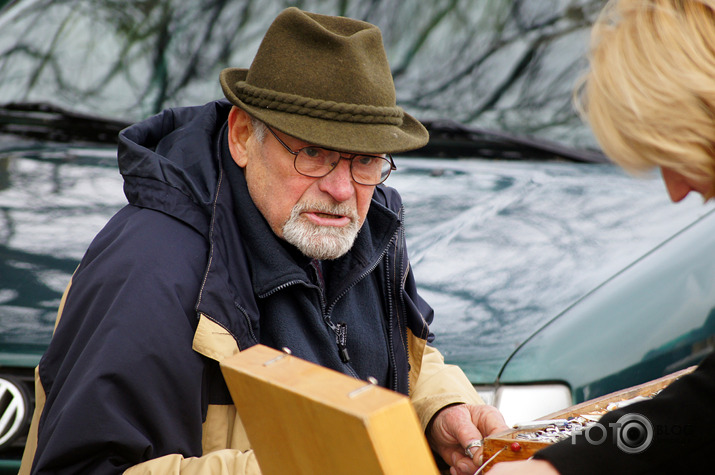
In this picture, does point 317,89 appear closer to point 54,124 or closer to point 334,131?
point 334,131

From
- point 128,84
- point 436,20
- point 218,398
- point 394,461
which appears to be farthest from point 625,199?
point 394,461

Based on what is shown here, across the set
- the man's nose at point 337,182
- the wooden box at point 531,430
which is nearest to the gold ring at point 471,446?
the wooden box at point 531,430

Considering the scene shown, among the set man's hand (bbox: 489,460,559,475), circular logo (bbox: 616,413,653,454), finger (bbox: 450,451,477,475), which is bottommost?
finger (bbox: 450,451,477,475)

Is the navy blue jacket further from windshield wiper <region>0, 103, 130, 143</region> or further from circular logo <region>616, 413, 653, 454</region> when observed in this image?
windshield wiper <region>0, 103, 130, 143</region>

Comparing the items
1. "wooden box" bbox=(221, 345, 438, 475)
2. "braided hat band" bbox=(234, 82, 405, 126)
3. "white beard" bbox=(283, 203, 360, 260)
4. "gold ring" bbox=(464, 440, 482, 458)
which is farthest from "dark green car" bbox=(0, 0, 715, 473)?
"wooden box" bbox=(221, 345, 438, 475)

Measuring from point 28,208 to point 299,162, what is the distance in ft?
4.01

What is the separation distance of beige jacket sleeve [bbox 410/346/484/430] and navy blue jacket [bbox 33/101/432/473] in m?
0.07

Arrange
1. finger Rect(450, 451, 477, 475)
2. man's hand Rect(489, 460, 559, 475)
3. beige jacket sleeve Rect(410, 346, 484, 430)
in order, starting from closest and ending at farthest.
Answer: man's hand Rect(489, 460, 559, 475), finger Rect(450, 451, 477, 475), beige jacket sleeve Rect(410, 346, 484, 430)

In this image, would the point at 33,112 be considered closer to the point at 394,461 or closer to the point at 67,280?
the point at 67,280

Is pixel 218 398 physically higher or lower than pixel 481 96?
lower

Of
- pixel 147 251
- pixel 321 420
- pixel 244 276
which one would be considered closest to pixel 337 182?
pixel 244 276

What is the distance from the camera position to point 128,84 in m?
3.49

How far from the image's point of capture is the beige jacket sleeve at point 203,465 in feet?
5.42

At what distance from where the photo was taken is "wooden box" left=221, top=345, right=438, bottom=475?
0.99 metres
